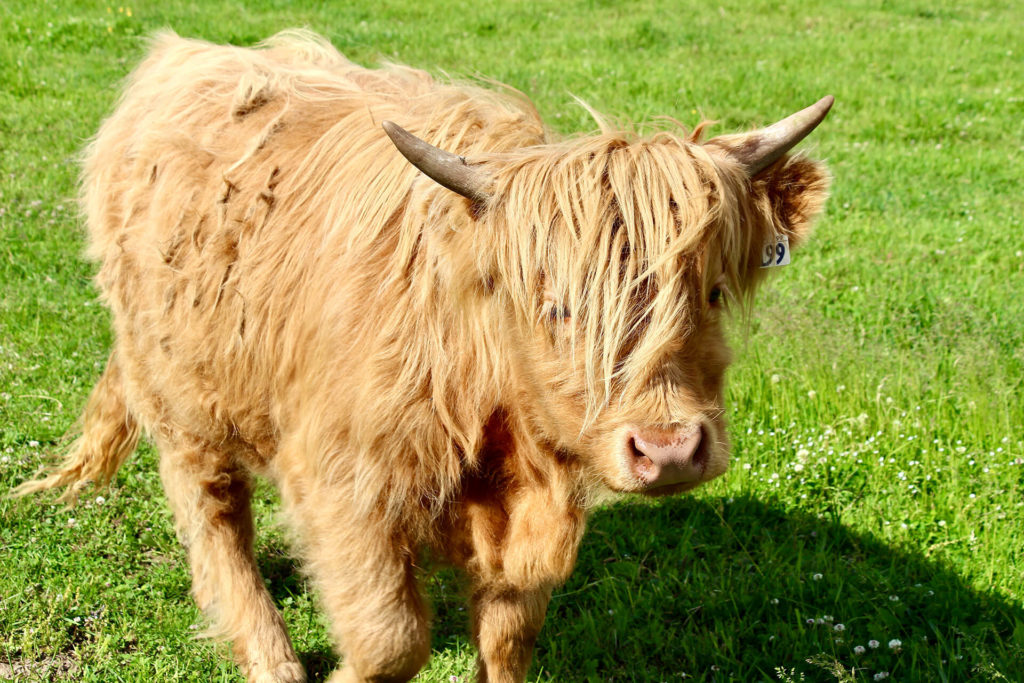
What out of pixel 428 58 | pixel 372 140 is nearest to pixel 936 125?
pixel 428 58

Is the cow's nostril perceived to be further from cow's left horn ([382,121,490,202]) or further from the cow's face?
cow's left horn ([382,121,490,202])

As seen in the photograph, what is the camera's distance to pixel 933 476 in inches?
159

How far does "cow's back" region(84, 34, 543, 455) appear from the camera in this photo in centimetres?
279

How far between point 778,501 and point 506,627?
155 cm

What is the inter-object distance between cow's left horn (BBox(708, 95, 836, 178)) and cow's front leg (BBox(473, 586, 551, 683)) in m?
1.33

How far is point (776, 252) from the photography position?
2.70 m

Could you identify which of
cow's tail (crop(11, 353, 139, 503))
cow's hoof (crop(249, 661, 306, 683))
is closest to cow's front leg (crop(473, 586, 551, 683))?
cow's hoof (crop(249, 661, 306, 683))

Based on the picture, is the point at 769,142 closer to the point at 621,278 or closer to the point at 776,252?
the point at 776,252

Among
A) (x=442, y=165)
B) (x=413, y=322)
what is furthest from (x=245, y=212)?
(x=442, y=165)

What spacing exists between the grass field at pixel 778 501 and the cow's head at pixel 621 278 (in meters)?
0.59

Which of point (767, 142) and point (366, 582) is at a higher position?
point (767, 142)

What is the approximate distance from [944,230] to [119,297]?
4869 millimetres

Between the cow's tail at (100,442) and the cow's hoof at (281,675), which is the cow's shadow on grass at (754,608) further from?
the cow's tail at (100,442)

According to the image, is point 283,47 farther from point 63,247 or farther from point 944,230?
point 944,230
